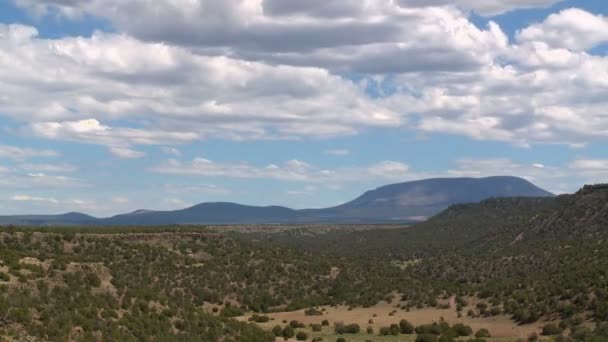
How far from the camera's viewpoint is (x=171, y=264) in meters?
73.6

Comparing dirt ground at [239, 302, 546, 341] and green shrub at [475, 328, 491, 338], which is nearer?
green shrub at [475, 328, 491, 338]

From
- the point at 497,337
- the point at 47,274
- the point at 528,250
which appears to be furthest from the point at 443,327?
the point at 528,250

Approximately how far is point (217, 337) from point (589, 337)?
2269 centimetres

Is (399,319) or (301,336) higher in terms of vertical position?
(301,336)

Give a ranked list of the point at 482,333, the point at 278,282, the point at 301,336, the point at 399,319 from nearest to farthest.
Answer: the point at 482,333, the point at 301,336, the point at 399,319, the point at 278,282

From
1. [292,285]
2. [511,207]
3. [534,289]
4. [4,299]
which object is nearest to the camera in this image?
[4,299]

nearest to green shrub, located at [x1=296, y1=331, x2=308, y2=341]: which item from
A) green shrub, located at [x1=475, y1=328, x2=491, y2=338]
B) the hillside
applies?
the hillside

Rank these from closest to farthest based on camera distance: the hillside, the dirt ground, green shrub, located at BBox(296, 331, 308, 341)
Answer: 1. the hillside
2. green shrub, located at BBox(296, 331, 308, 341)
3. the dirt ground

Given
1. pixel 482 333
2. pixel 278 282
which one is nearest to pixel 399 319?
pixel 482 333

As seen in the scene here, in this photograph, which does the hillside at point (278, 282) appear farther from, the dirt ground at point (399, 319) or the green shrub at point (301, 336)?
the green shrub at point (301, 336)

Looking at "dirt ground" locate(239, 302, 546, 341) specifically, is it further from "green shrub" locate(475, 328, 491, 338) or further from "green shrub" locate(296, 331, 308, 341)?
"green shrub" locate(296, 331, 308, 341)

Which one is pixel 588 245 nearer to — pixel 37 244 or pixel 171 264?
pixel 171 264

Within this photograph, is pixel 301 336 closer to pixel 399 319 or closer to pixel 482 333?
pixel 482 333

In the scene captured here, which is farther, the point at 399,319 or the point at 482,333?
the point at 399,319
